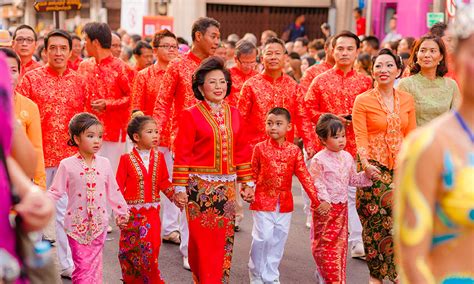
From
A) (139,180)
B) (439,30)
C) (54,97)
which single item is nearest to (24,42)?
(54,97)

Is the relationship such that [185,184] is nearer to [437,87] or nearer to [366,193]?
[366,193]

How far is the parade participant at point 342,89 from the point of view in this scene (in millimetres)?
8141

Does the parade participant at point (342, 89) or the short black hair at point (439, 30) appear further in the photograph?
the short black hair at point (439, 30)

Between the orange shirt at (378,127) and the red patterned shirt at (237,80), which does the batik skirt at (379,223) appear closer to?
the orange shirt at (378,127)

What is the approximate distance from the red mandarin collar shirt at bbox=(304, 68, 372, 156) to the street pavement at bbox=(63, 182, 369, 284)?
106 cm

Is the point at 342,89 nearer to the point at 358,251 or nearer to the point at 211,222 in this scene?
the point at 358,251

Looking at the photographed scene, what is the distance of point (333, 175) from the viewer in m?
6.97

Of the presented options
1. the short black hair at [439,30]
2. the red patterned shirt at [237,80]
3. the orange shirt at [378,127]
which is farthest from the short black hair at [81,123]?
the short black hair at [439,30]

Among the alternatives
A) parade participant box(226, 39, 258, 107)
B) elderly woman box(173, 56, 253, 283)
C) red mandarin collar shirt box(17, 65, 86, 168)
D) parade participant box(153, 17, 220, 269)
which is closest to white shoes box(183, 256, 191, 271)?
parade participant box(153, 17, 220, 269)

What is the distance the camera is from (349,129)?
810cm

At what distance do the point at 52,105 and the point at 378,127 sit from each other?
2.78 meters

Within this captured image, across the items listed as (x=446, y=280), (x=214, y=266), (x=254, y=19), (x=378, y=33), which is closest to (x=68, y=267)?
(x=214, y=266)

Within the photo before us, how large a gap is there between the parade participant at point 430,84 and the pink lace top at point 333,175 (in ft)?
2.61

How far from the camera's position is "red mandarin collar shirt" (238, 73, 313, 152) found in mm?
7918
